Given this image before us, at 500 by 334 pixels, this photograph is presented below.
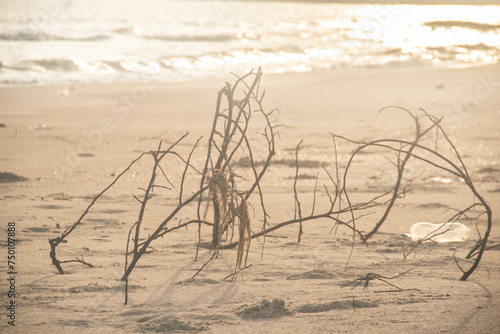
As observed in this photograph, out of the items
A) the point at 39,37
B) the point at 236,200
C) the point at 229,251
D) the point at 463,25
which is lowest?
the point at 229,251

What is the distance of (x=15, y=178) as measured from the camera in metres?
4.19

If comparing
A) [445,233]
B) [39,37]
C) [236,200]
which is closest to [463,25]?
[39,37]

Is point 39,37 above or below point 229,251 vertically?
above

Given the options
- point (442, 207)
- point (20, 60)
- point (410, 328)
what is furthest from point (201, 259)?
point (20, 60)

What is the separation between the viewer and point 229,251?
2.78 metres

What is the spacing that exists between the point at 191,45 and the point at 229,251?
1576cm

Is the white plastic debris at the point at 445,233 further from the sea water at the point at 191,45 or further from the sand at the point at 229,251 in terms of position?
the sea water at the point at 191,45

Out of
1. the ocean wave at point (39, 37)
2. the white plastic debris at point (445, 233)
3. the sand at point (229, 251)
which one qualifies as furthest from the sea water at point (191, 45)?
the white plastic debris at point (445, 233)

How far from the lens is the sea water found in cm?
1251

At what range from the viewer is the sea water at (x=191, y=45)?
1251 centimetres

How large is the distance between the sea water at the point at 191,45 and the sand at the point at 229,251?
554 cm

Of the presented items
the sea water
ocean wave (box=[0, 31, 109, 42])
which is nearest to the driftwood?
the sea water

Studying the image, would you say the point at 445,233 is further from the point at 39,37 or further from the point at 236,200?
the point at 39,37

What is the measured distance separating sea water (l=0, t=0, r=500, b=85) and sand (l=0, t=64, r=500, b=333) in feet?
18.2
